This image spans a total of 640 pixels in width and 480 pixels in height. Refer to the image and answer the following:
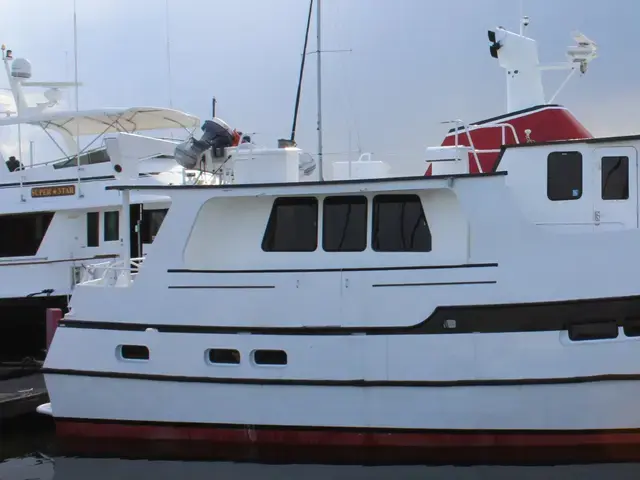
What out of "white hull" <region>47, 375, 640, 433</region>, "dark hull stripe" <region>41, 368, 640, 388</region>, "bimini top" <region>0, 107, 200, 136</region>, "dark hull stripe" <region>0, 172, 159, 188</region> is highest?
"bimini top" <region>0, 107, 200, 136</region>

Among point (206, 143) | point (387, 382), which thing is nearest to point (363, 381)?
point (387, 382)

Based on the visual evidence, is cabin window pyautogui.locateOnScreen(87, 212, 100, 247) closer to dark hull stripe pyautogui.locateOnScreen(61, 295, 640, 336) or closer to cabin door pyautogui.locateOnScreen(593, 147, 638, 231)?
dark hull stripe pyautogui.locateOnScreen(61, 295, 640, 336)

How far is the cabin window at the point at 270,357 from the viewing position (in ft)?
21.5

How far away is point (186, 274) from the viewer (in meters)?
6.80

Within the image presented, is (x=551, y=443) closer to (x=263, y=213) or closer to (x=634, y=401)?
(x=634, y=401)

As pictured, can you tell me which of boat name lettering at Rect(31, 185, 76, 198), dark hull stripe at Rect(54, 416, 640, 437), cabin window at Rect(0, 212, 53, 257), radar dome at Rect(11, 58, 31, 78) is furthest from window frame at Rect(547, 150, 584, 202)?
radar dome at Rect(11, 58, 31, 78)

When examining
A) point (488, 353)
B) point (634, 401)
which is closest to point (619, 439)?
point (634, 401)

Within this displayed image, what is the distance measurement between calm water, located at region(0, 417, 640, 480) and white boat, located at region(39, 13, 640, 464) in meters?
0.26

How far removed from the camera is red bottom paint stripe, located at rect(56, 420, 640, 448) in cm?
621

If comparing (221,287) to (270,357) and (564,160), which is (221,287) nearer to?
(270,357)

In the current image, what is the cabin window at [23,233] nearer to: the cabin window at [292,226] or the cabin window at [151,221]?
the cabin window at [151,221]

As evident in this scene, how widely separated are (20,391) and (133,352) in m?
3.44

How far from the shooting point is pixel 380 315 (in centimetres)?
633

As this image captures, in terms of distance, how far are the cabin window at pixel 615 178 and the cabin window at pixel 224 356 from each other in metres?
4.16
